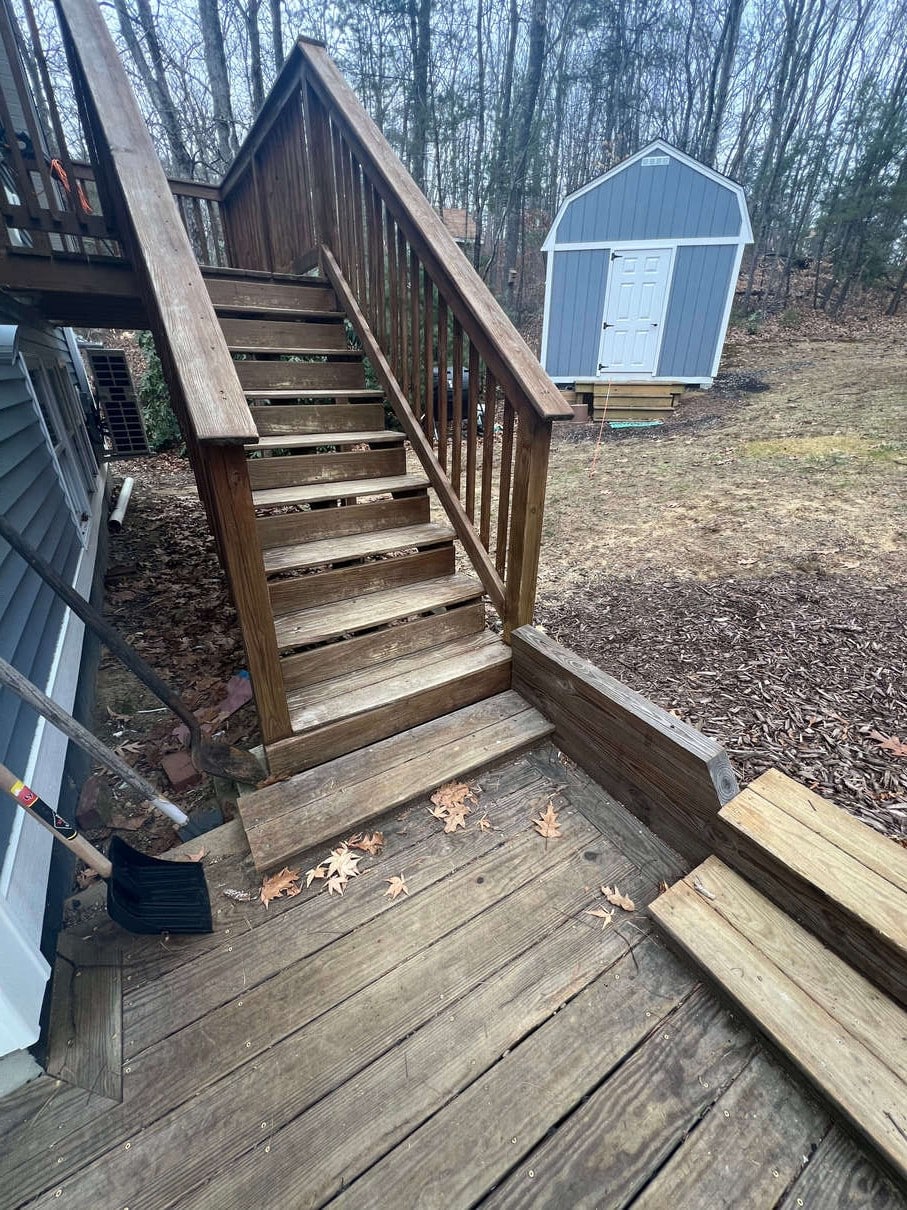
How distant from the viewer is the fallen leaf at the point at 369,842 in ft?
5.83

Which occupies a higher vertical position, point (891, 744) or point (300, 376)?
point (300, 376)

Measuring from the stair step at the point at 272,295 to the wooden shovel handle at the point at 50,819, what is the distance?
8.29 ft

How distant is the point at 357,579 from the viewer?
2.36 metres

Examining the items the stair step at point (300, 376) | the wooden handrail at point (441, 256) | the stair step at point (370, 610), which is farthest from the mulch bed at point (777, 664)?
the stair step at point (300, 376)

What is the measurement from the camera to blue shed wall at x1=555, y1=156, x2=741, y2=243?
7.34 meters

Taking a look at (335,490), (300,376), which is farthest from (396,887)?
(300,376)

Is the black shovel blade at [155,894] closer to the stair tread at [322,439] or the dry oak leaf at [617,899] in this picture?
the dry oak leaf at [617,899]

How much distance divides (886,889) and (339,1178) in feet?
4.67

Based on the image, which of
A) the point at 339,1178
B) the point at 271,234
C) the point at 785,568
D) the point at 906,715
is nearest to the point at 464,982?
the point at 339,1178

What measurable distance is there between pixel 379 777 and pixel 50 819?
3.20 feet

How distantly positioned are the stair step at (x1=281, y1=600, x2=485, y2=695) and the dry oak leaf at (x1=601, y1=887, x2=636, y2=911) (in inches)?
46.2

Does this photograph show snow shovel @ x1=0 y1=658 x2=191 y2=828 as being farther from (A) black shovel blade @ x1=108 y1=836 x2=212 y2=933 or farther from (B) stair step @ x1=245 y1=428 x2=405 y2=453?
(B) stair step @ x1=245 y1=428 x2=405 y2=453

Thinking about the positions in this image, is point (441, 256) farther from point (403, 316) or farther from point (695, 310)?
point (695, 310)

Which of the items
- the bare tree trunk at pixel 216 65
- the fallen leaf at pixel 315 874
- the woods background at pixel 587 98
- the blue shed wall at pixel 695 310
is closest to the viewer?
the fallen leaf at pixel 315 874
